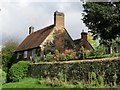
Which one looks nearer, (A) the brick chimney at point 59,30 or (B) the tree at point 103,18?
(B) the tree at point 103,18

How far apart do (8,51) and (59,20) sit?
15116 mm

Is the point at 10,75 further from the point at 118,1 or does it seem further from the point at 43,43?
the point at 118,1

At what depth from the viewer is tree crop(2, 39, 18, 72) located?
5038cm

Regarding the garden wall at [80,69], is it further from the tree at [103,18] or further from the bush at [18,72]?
the tree at [103,18]

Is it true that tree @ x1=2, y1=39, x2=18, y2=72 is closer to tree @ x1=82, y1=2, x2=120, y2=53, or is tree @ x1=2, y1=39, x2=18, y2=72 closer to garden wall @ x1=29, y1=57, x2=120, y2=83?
garden wall @ x1=29, y1=57, x2=120, y2=83

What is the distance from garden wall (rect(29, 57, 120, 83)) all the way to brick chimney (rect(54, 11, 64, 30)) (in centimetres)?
1518

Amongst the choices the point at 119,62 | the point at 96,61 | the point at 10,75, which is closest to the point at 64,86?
the point at 96,61

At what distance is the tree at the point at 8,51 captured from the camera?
50.4 meters

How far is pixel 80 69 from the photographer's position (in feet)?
78.0

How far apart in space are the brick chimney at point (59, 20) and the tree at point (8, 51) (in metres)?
12.5

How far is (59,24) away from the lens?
46.1 m

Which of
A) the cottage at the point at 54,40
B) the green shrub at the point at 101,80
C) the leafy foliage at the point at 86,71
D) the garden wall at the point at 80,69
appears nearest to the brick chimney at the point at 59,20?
the cottage at the point at 54,40

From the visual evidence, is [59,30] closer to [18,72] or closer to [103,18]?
[18,72]

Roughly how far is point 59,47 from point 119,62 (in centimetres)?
2629
